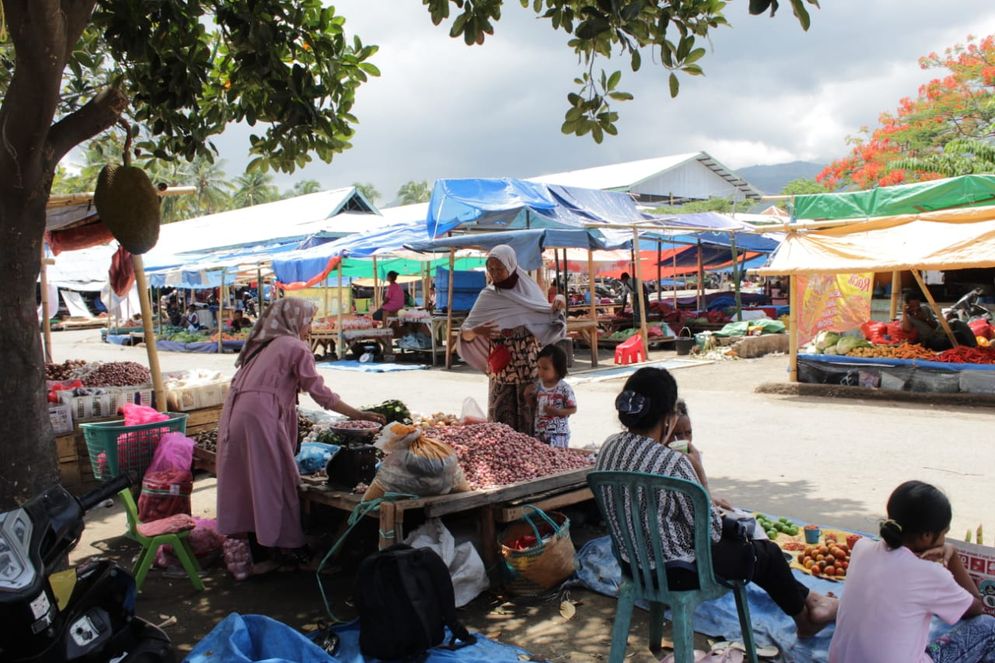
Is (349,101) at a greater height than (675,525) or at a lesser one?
greater

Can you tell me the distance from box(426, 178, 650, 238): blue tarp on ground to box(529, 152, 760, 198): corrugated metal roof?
2337 centimetres

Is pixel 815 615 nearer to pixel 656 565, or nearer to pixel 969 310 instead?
pixel 656 565

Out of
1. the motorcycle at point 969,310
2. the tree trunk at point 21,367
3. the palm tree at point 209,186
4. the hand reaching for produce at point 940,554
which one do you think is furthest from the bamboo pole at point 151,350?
the palm tree at point 209,186

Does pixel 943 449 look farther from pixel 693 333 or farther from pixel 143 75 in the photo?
pixel 693 333

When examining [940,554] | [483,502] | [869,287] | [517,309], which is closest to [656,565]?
[940,554]

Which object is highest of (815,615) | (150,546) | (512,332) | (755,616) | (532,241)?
(532,241)

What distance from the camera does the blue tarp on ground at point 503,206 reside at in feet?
54.7

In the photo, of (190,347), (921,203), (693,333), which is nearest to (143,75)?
(921,203)

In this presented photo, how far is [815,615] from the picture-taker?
3.83 m

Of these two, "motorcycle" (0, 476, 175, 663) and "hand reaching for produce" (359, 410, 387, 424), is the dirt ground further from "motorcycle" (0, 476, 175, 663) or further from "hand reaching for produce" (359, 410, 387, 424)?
"motorcycle" (0, 476, 175, 663)

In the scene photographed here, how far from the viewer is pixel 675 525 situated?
3432 millimetres

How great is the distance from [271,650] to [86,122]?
2.76 meters

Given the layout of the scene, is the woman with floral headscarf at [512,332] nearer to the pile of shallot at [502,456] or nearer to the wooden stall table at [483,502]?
the pile of shallot at [502,456]

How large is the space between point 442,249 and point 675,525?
1314 centimetres
